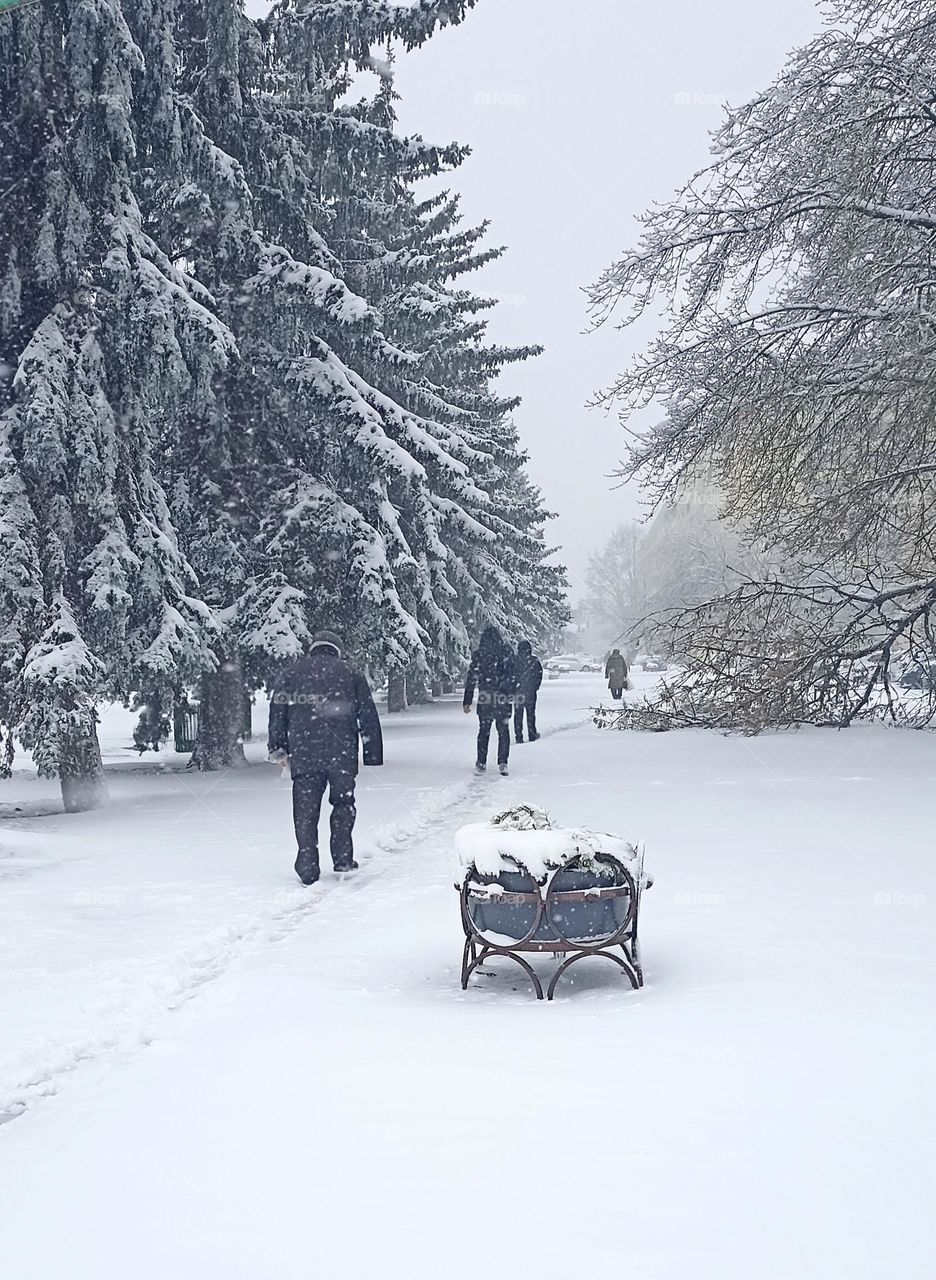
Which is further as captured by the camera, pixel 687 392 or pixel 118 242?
pixel 687 392

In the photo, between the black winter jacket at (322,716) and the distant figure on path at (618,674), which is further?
the distant figure on path at (618,674)

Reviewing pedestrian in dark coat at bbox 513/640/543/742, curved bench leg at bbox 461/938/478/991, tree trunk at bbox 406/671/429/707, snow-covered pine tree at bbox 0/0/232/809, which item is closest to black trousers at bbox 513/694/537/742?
pedestrian in dark coat at bbox 513/640/543/742

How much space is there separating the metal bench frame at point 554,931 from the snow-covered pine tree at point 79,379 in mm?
7104

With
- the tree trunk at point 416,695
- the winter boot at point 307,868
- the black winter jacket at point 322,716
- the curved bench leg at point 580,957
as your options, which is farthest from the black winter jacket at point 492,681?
the tree trunk at point 416,695

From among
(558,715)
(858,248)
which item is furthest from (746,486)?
(558,715)

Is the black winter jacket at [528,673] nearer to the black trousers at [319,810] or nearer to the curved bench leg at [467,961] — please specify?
the black trousers at [319,810]

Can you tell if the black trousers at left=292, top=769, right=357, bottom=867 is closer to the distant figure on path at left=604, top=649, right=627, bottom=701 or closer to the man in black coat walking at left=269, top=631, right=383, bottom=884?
the man in black coat walking at left=269, top=631, right=383, bottom=884

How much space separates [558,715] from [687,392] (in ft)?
60.1

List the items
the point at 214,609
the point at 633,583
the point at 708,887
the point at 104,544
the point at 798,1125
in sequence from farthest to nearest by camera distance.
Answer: the point at 633,583 → the point at 214,609 → the point at 104,544 → the point at 708,887 → the point at 798,1125

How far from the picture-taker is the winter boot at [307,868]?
9.91 m

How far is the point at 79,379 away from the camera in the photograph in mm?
13516

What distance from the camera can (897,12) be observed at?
14.6 meters

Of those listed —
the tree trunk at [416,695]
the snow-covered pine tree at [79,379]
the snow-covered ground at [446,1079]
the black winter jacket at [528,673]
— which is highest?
the snow-covered pine tree at [79,379]

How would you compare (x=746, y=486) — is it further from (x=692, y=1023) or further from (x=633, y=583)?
(x=633, y=583)
